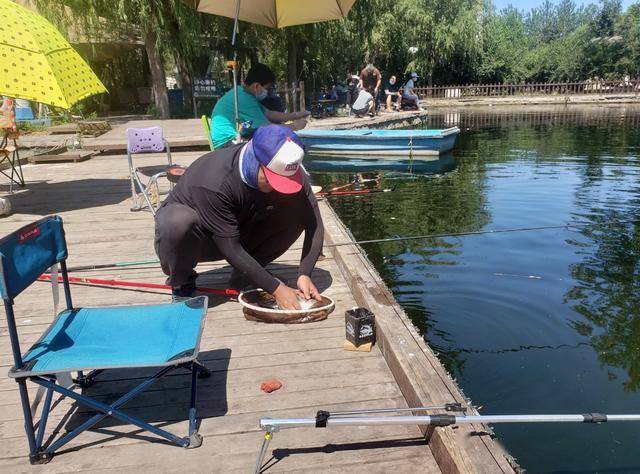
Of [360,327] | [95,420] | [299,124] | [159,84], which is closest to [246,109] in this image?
[299,124]

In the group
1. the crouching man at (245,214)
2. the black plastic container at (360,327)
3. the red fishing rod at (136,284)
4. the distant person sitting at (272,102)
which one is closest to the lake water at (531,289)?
the black plastic container at (360,327)

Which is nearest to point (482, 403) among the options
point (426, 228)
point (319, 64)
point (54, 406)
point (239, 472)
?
point (239, 472)

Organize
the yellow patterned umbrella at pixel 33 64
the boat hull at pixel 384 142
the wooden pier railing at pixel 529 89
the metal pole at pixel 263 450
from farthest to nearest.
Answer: the wooden pier railing at pixel 529 89
the boat hull at pixel 384 142
the yellow patterned umbrella at pixel 33 64
the metal pole at pixel 263 450

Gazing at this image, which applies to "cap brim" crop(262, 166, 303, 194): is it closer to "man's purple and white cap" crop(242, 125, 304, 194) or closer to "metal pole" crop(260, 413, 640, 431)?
"man's purple and white cap" crop(242, 125, 304, 194)

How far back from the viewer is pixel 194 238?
3250 millimetres

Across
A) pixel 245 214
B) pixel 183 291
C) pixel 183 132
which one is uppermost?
pixel 183 132

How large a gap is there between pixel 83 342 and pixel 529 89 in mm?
45134

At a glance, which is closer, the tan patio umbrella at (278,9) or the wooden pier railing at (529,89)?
the tan patio umbrella at (278,9)

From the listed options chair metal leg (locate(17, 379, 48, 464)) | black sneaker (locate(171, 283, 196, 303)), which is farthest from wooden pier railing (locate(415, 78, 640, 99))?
chair metal leg (locate(17, 379, 48, 464))

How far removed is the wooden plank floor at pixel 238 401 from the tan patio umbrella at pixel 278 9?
3419 millimetres

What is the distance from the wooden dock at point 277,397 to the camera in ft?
6.88

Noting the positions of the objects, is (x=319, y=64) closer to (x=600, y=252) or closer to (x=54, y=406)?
(x=600, y=252)

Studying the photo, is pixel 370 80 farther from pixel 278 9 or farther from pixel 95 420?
pixel 95 420

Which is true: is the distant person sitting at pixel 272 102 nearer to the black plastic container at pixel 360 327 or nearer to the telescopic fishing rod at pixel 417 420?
the black plastic container at pixel 360 327
